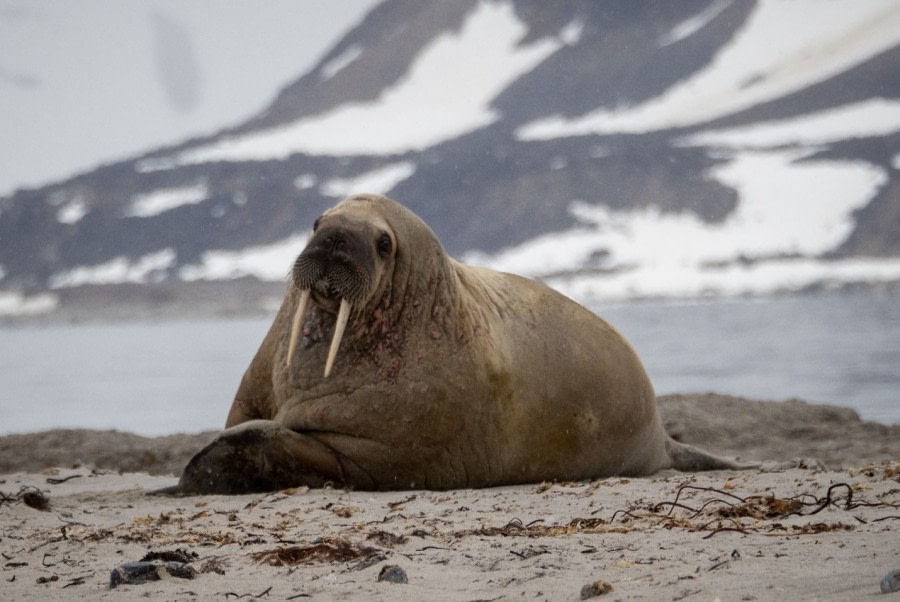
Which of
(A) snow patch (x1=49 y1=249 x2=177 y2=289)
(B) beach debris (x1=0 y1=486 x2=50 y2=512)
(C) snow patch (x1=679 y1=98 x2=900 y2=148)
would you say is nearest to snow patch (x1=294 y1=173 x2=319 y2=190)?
(A) snow patch (x1=49 y1=249 x2=177 y2=289)

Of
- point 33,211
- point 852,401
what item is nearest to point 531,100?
point 33,211

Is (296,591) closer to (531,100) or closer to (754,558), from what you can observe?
(754,558)

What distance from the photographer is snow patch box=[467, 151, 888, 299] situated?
8006 cm

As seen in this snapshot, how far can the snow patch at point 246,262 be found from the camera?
93.1 meters

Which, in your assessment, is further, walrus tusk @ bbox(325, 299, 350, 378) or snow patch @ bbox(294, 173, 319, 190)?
snow patch @ bbox(294, 173, 319, 190)

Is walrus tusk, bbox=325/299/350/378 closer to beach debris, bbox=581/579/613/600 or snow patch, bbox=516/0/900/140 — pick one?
beach debris, bbox=581/579/613/600

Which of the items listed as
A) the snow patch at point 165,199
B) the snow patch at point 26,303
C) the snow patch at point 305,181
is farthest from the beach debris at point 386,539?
the snow patch at point 165,199

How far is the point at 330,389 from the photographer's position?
6090 millimetres

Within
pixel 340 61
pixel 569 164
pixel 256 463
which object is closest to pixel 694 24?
pixel 340 61

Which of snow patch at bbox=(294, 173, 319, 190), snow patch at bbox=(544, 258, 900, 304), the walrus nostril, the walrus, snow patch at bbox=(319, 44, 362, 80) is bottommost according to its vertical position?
the walrus

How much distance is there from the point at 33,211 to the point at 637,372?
110m

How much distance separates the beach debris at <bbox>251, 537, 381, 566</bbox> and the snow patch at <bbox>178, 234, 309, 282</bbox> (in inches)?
3391

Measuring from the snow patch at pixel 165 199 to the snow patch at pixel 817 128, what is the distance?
146 ft

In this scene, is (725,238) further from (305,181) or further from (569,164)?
(305,181)
